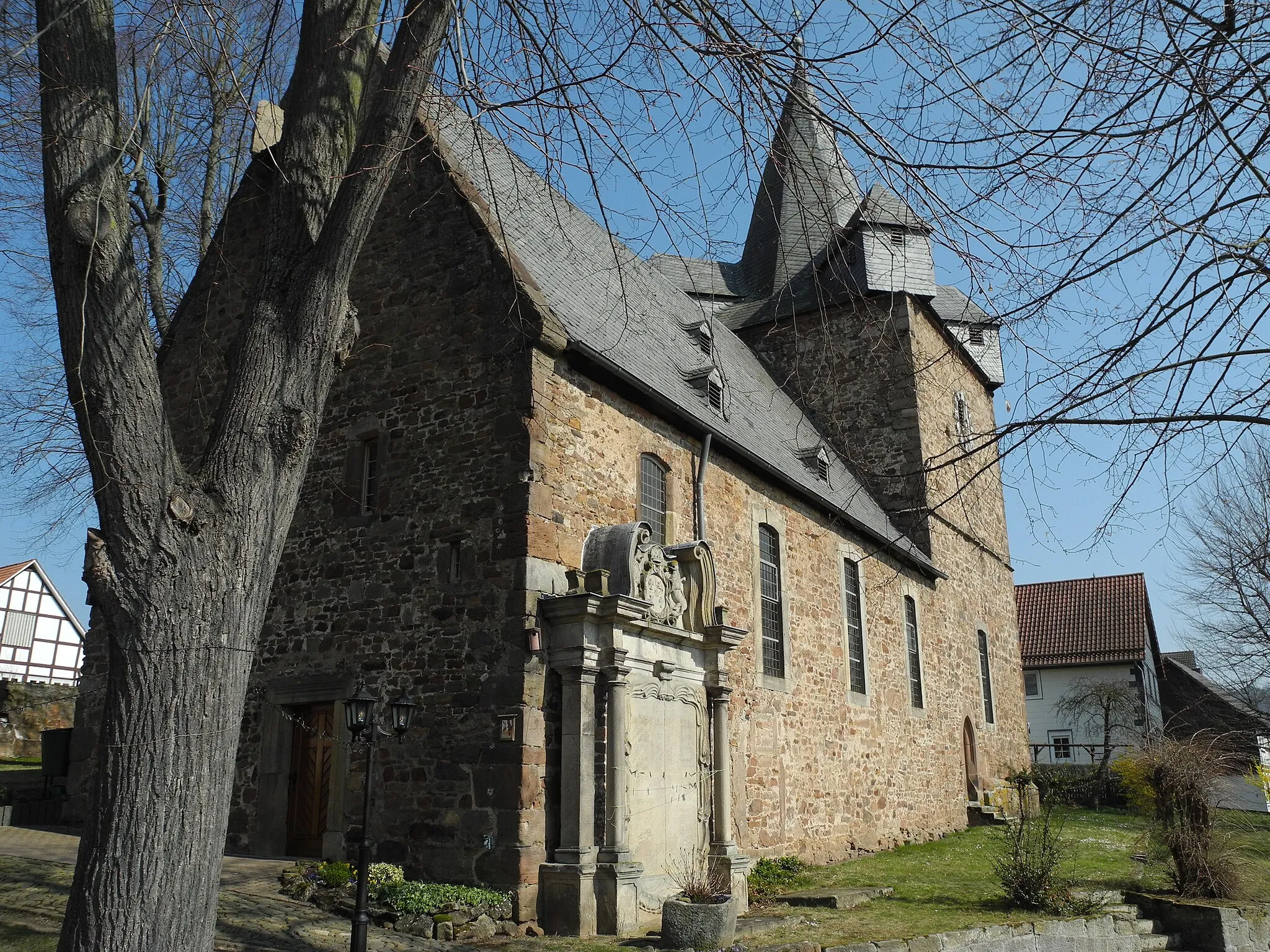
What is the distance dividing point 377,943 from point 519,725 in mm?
2148

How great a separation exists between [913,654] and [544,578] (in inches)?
441

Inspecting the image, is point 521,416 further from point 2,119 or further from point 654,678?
point 2,119

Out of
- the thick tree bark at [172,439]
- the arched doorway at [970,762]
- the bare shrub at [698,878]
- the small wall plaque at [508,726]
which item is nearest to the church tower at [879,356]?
the arched doorway at [970,762]

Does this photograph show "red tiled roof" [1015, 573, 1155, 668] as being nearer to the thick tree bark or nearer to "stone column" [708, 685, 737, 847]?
"stone column" [708, 685, 737, 847]

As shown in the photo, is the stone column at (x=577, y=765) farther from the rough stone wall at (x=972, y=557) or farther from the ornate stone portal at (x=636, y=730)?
the rough stone wall at (x=972, y=557)

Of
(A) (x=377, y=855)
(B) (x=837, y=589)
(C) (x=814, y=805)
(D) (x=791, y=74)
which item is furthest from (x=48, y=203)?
(B) (x=837, y=589)

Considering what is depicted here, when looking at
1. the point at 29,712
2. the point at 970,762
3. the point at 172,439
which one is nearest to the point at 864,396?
the point at 970,762

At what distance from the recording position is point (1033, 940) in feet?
30.0

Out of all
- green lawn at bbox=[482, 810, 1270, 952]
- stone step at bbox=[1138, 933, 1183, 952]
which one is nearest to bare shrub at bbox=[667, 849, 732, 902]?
green lawn at bbox=[482, 810, 1270, 952]

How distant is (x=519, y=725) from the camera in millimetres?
9312

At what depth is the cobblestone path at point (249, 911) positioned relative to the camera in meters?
7.56

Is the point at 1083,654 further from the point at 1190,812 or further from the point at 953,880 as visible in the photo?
the point at 1190,812

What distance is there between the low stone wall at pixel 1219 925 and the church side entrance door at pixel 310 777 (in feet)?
28.5

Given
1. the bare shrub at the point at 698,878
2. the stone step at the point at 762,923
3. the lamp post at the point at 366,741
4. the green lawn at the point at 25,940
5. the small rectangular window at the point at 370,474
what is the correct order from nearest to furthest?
the green lawn at the point at 25,940 → the lamp post at the point at 366,741 → the bare shrub at the point at 698,878 → the stone step at the point at 762,923 → the small rectangular window at the point at 370,474
